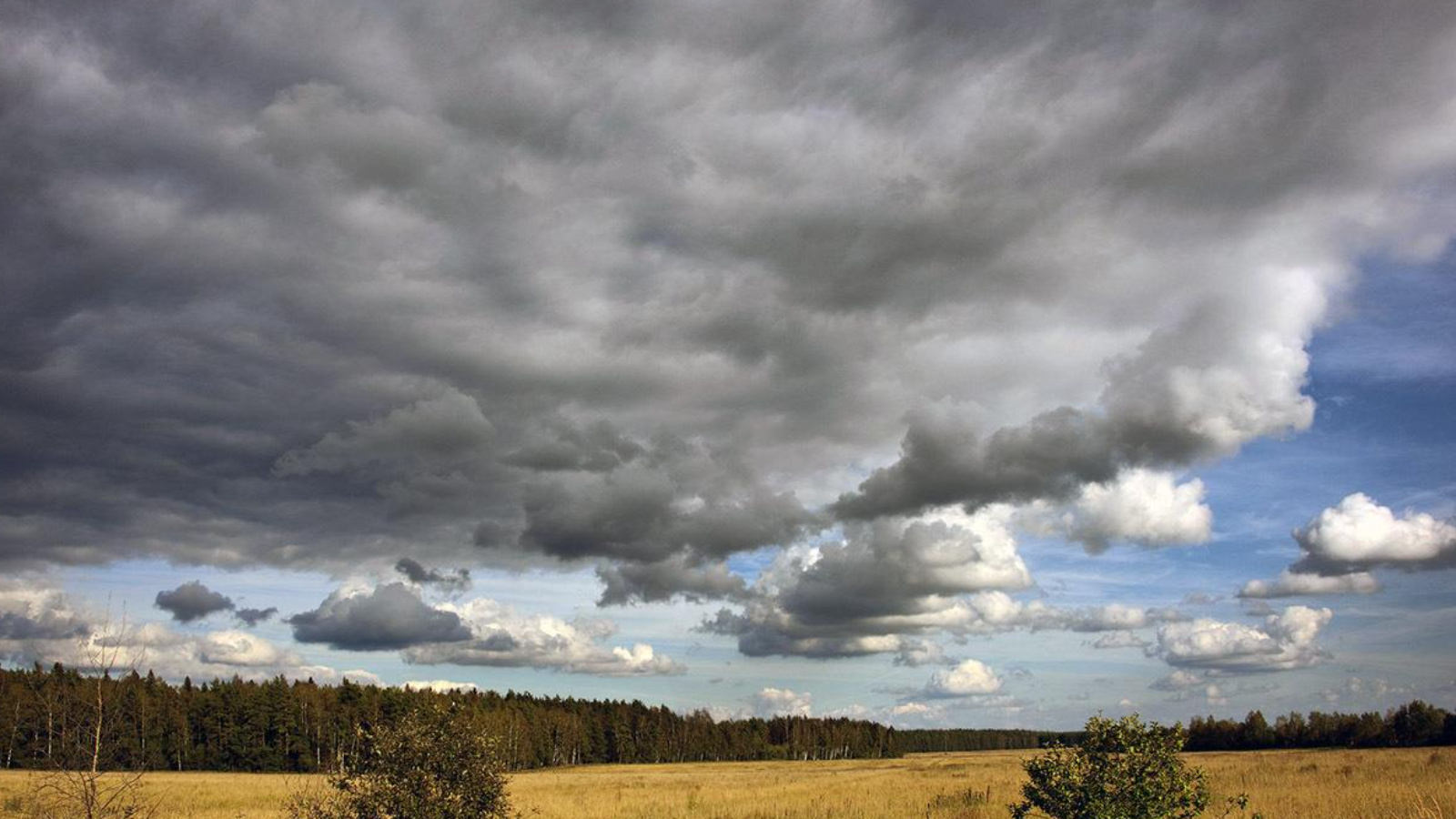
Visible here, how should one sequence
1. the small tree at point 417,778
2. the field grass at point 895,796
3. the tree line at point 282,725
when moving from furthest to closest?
1. the tree line at point 282,725
2. the field grass at point 895,796
3. the small tree at point 417,778

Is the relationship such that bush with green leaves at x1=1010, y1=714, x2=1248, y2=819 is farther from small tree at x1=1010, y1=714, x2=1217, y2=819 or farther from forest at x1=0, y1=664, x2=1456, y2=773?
forest at x1=0, y1=664, x2=1456, y2=773

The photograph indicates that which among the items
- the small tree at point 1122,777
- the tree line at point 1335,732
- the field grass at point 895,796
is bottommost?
the tree line at point 1335,732

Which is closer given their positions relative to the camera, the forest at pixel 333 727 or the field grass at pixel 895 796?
the field grass at pixel 895 796

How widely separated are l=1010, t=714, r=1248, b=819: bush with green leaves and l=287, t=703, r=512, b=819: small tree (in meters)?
10.0

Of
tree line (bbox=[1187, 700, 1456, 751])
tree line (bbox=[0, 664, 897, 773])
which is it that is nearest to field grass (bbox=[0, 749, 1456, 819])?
tree line (bbox=[0, 664, 897, 773])

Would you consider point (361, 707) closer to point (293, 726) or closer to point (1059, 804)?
point (293, 726)

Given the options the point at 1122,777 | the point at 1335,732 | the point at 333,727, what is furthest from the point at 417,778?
the point at 1335,732

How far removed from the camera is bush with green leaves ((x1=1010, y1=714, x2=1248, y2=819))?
1566cm

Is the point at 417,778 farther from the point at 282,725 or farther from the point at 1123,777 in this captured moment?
the point at 282,725

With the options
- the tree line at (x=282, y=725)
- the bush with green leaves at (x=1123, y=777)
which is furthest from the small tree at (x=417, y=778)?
the tree line at (x=282, y=725)

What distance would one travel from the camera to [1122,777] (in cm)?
1594

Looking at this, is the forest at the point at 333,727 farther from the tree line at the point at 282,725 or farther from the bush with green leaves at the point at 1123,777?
the bush with green leaves at the point at 1123,777

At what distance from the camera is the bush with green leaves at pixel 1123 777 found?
15.7 meters

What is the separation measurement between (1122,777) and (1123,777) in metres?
0.02
